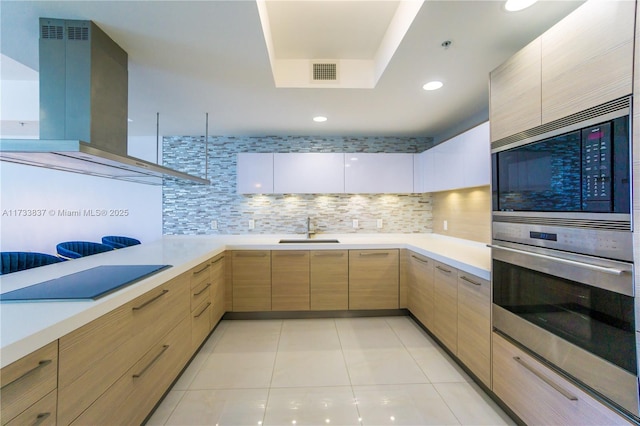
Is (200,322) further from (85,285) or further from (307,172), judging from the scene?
(307,172)

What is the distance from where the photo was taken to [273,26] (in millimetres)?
1786

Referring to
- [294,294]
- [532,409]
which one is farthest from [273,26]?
[532,409]

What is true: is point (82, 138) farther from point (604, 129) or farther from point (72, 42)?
point (604, 129)

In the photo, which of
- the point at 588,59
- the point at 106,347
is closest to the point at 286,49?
the point at 588,59

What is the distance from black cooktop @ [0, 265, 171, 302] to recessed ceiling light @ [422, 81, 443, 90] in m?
2.40

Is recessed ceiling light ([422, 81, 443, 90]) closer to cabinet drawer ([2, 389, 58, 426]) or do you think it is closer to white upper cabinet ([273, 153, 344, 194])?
white upper cabinet ([273, 153, 344, 194])

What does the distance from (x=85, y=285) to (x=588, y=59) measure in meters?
2.41

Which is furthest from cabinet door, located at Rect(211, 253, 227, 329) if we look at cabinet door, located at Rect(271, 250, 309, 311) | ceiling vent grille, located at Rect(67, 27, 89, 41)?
ceiling vent grille, located at Rect(67, 27, 89, 41)

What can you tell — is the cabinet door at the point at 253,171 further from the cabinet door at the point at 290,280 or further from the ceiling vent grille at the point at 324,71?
the ceiling vent grille at the point at 324,71

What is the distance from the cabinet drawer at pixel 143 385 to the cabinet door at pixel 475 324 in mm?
2024

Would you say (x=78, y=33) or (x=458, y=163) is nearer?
(x=78, y=33)

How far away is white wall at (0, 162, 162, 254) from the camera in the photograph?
11.8ft

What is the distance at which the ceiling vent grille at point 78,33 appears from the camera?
1.47 m

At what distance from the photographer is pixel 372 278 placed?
2.94 meters
